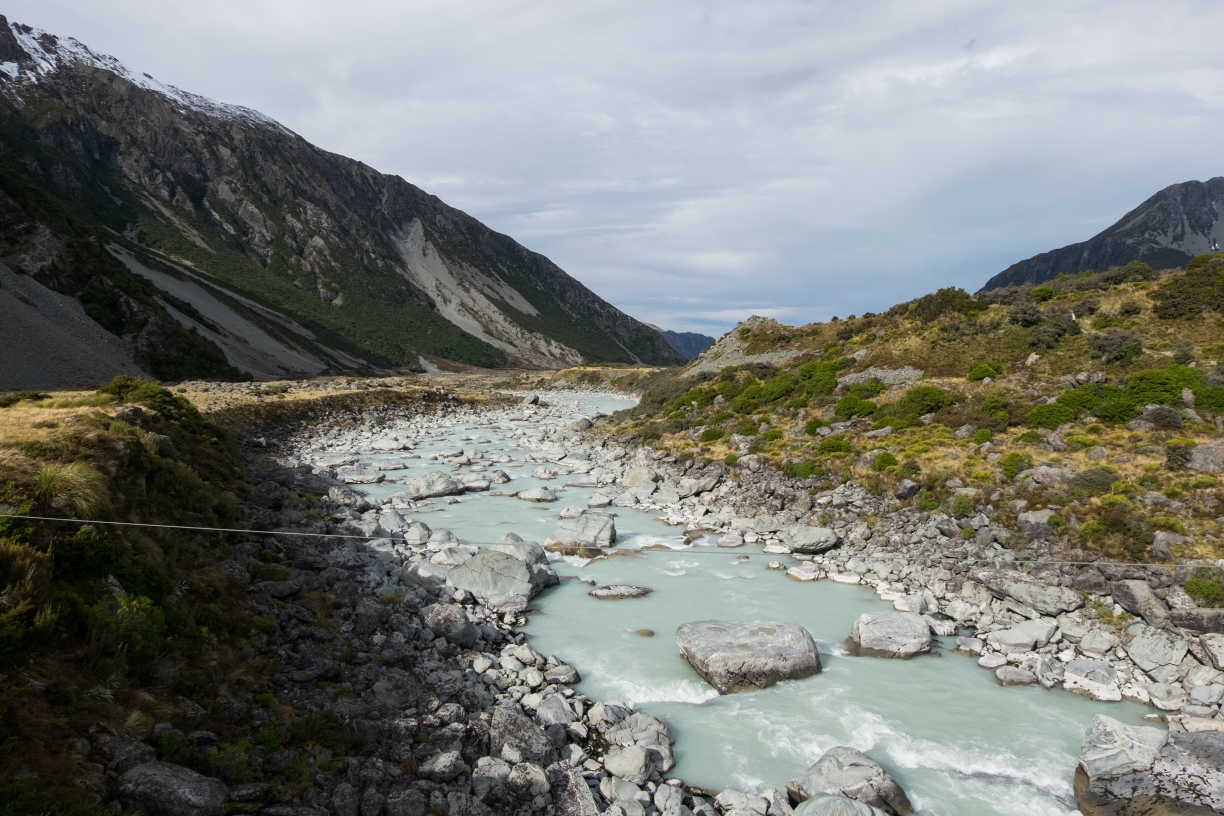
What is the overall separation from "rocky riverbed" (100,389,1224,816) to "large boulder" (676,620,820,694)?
0.26 metres

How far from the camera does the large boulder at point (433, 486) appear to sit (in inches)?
1037

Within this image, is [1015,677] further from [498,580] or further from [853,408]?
[853,408]

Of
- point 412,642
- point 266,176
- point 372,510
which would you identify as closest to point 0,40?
point 266,176

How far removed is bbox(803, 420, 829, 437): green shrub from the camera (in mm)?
29156

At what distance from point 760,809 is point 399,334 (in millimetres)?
166480

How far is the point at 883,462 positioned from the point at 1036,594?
8953 mm

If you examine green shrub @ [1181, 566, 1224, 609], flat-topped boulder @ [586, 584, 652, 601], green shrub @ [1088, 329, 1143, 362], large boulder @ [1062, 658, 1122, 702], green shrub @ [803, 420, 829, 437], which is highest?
green shrub @ [1088, 329, 1143, 362]

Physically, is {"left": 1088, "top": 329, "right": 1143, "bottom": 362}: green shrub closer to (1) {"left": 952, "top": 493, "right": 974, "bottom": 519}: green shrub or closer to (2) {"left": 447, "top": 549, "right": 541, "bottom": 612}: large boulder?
(1) {"left": 952, "top": 493, "right": 974, "bottom": 519}: green shrub

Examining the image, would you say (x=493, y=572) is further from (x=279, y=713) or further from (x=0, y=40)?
(x=0, y=40)

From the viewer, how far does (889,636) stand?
44.2 feet

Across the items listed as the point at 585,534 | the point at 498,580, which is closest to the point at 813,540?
the point at 585,534

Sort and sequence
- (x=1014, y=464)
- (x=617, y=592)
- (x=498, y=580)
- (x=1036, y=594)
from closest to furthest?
1. (x=1036, y=594)
2. (x=498, y=580)
3. (x=617, y=592)
4. (x=1014, y=464)

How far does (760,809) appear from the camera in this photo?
28.0 feet

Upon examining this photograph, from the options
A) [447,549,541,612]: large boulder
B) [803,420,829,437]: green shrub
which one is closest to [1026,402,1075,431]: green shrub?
[803,420,829,437]: green shrub
